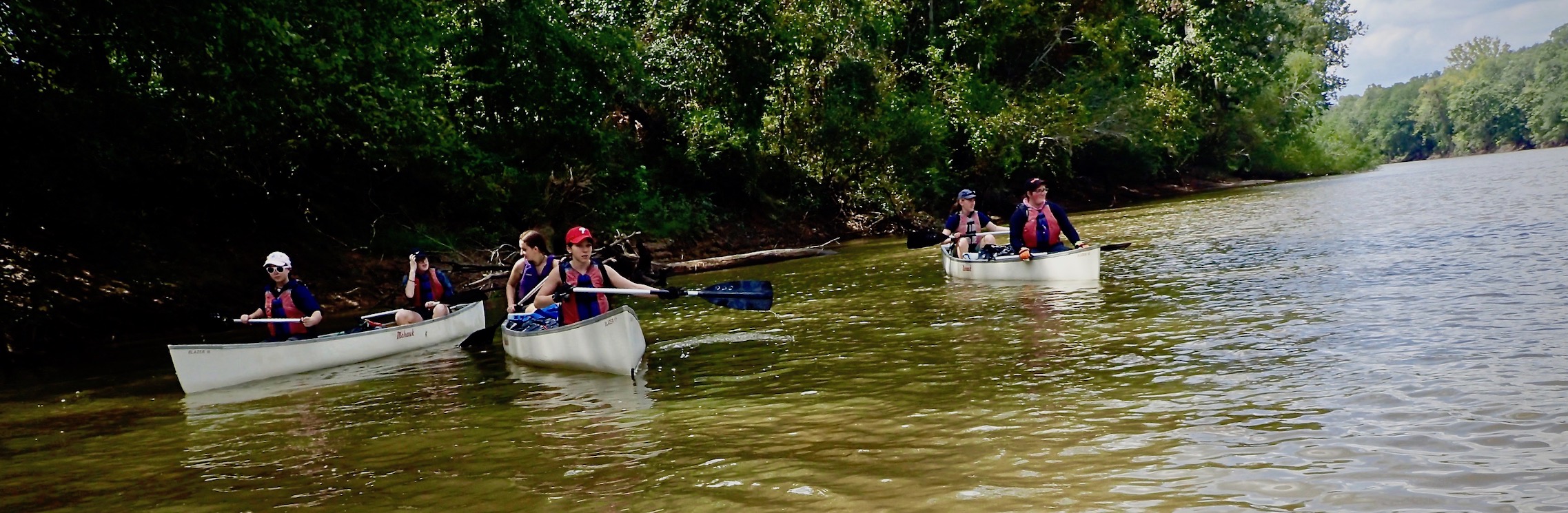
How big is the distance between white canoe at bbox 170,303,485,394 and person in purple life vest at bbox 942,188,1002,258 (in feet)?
26.7

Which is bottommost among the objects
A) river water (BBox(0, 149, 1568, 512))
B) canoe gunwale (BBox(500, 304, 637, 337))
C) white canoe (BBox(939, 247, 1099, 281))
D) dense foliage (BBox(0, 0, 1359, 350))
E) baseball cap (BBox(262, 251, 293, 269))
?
river water (BBox(0, 149, 1568, 512))

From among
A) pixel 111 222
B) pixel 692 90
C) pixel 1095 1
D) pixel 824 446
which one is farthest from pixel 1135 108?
pixel 824 446

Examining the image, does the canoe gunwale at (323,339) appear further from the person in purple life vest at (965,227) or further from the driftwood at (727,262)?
the driftwood at (727,262)

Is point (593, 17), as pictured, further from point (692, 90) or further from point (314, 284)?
point (314, 284)

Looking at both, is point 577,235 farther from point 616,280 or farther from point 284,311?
point 284,311

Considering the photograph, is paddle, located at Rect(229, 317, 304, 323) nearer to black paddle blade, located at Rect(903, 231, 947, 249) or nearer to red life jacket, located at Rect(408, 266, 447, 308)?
red life jacket, located at Rect(408, 266, 447, 308)

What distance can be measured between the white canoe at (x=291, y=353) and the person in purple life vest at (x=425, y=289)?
393 mm

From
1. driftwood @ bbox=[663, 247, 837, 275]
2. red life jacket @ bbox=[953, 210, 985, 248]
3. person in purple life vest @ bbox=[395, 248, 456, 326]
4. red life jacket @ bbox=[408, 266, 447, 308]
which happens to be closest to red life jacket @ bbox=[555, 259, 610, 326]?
person in purple life vest @ bbox=[395, 248, 456, 326]

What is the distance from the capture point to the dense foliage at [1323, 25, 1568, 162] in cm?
11281

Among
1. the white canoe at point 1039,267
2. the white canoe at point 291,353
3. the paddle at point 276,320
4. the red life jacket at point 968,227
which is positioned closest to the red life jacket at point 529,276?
the white canoe at point 291,353

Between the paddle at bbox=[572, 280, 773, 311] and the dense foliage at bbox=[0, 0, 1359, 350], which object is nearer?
the paddle at bbox=[572, 280, 773, 311]

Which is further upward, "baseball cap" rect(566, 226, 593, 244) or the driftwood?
"baseball cap" rect(566, 226, 593, 244)

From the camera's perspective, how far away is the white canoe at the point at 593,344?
991 cm

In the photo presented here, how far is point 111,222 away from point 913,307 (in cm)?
1285
